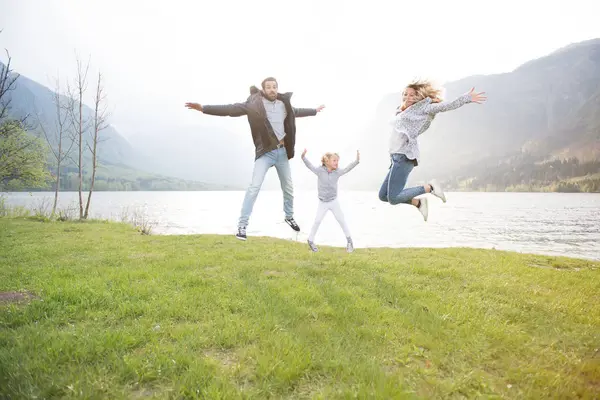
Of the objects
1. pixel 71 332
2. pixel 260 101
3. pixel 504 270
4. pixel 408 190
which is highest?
pixel 260 101

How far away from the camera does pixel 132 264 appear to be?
7609 mm

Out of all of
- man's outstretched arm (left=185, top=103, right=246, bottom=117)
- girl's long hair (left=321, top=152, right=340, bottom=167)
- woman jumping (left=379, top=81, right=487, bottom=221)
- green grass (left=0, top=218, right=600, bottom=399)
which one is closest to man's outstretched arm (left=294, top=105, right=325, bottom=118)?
girl's long hair (left=321, top=152, right=340, bottom=167)

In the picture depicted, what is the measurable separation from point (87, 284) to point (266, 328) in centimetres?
362

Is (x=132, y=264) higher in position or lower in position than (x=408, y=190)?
lower

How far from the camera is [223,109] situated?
23.6 ft

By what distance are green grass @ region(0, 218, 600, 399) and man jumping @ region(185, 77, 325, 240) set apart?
2.39 metres

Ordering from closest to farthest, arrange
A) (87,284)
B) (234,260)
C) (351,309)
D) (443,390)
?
(443,390)
(351,309)
(87,284)
(234,260)

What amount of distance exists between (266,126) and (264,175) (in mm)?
1210

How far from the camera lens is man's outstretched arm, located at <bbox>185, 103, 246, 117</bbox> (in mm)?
6957

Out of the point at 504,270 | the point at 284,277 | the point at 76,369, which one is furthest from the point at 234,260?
the point at 504,270

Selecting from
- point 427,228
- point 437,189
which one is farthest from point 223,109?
point 427,228

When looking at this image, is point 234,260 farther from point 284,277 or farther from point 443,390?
point 443,390

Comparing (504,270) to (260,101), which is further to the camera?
(504,270)

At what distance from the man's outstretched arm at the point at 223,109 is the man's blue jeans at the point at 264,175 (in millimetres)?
1147
